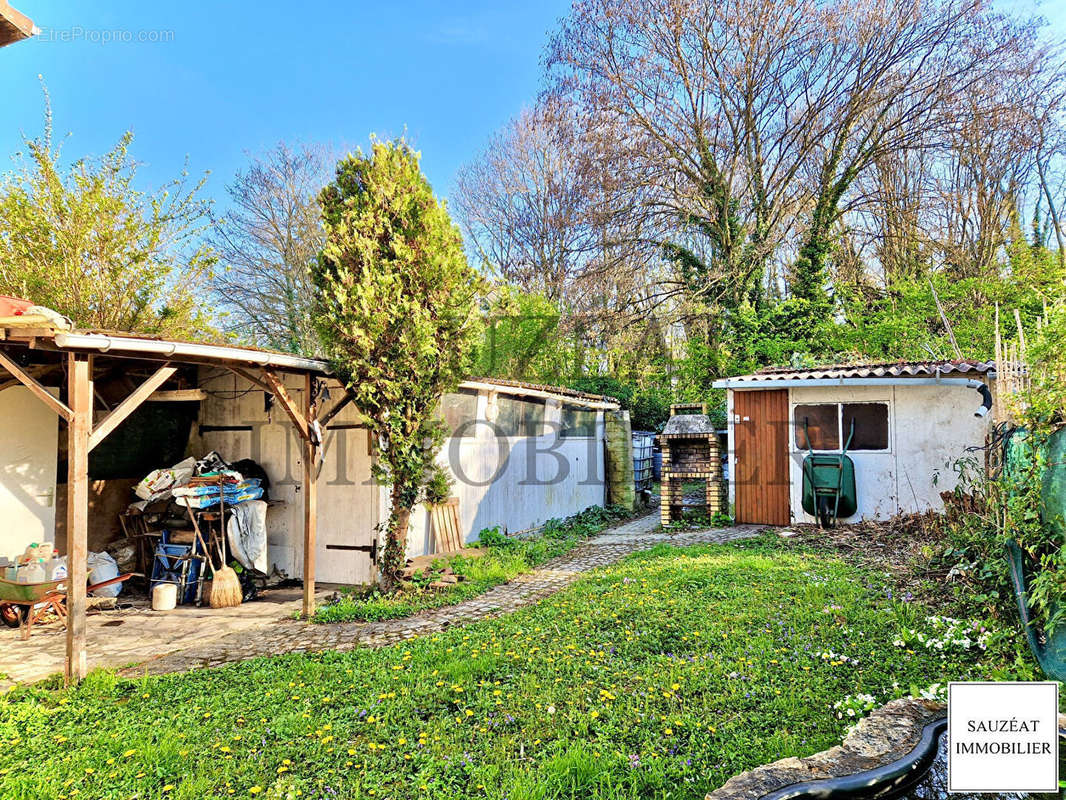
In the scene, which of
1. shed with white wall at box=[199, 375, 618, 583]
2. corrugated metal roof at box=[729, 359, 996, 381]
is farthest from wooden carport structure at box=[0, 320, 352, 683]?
corrugated metal roof at box=[729, 359, 996, 381]

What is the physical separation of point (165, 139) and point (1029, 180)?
71.7 ft

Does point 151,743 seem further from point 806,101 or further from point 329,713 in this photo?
point 806,101

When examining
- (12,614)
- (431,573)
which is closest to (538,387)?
(431,573)

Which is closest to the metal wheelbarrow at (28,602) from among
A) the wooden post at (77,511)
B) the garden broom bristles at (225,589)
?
the garden broom bristles at (225,589)

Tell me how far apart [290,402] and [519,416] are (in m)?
5.00

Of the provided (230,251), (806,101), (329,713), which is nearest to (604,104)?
(806,101)

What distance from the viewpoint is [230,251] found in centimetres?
1772

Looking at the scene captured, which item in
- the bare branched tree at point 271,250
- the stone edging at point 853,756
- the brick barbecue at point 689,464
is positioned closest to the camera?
the stone edging at point 853,756

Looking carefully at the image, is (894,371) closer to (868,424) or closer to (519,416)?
(868,424)

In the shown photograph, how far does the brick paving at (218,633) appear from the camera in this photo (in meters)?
4.77

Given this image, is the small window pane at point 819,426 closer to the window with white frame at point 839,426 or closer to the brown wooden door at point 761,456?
the window with white frame at point 839,426

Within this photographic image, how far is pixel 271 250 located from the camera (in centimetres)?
1805

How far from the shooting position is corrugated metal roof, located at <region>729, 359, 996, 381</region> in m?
8.42

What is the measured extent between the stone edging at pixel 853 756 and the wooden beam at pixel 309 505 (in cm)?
496
